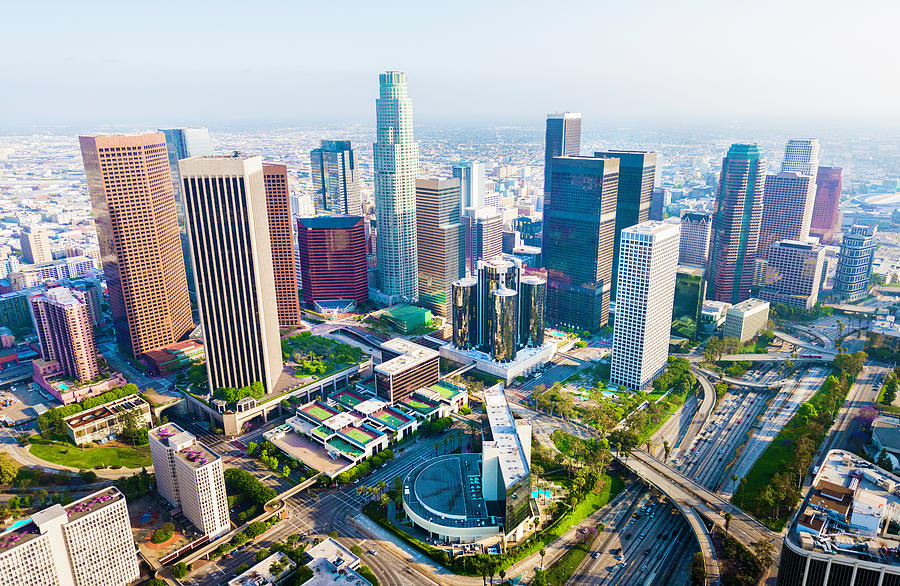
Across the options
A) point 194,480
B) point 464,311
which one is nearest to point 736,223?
point 464,311

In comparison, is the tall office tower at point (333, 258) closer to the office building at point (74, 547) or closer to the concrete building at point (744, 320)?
the office building at point (74, 547)

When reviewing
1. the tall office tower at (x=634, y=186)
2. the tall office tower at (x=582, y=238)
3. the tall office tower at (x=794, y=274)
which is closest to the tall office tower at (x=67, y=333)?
the tall office tower at (x=582, y=238)

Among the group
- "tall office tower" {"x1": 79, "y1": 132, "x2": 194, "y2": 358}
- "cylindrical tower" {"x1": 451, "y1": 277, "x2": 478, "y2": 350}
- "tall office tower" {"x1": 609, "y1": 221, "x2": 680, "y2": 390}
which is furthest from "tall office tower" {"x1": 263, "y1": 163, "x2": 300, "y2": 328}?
"tall office tower" {"x1": 609, "y1": 221, "x2": 680, "y2": 390}

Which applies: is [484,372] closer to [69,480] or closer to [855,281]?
[69,480]

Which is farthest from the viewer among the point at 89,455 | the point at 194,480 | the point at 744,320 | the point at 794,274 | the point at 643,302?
the point at 794,274

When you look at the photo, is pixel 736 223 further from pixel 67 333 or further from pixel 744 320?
pixel 67 333

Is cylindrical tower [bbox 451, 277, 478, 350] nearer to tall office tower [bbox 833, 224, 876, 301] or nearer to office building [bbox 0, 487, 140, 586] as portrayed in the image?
office building [bbox 0, 487, 140, 586]
